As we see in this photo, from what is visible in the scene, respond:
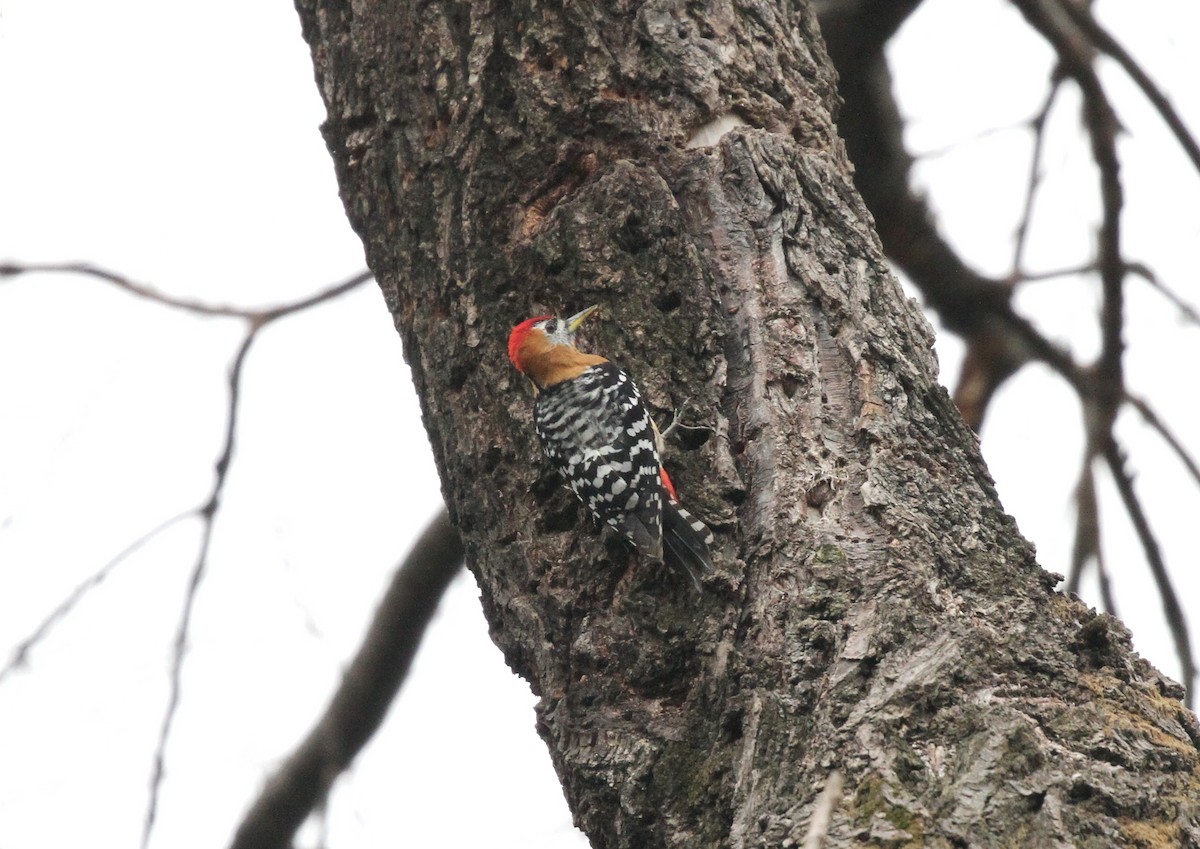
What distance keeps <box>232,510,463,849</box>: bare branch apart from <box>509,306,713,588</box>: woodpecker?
117 centimetres

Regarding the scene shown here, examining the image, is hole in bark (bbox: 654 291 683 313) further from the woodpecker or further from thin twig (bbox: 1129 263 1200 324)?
thin twig (bbox: 1129 263 1200 324)

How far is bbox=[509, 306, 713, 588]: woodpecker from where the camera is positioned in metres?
3.20

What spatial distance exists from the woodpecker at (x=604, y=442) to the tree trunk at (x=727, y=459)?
2.7 inches

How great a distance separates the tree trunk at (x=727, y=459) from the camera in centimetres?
259

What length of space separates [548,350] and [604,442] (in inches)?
18.9

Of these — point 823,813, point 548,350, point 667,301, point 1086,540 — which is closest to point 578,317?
point 667,301

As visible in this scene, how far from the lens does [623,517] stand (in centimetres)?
339

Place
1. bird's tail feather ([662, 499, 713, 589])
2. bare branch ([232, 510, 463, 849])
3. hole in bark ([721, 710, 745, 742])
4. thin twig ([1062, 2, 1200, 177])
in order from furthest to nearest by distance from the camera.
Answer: thin twig ([1062, 2, 1200, 177]), bare branch ([232, 510, 463, 849]), bird's tail feather ([662, 499, 713, 589]), hole in bark ([721, 710, 745, 742])

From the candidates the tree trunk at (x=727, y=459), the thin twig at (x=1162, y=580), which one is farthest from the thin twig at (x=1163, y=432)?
the tree trunk at (x=727, y=459)

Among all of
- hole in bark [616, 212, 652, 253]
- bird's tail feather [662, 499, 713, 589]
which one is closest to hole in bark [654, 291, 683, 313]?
hole in bark [616, 212, 652, 253]

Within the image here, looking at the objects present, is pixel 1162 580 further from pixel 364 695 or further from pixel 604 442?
pixel 364 695

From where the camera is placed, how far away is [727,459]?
3346mm

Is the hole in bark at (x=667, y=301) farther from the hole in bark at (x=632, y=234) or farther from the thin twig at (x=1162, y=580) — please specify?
the thin twig at (x=1162, y=580)

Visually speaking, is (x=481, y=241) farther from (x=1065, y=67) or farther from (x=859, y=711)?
(x=1065, y=67)
